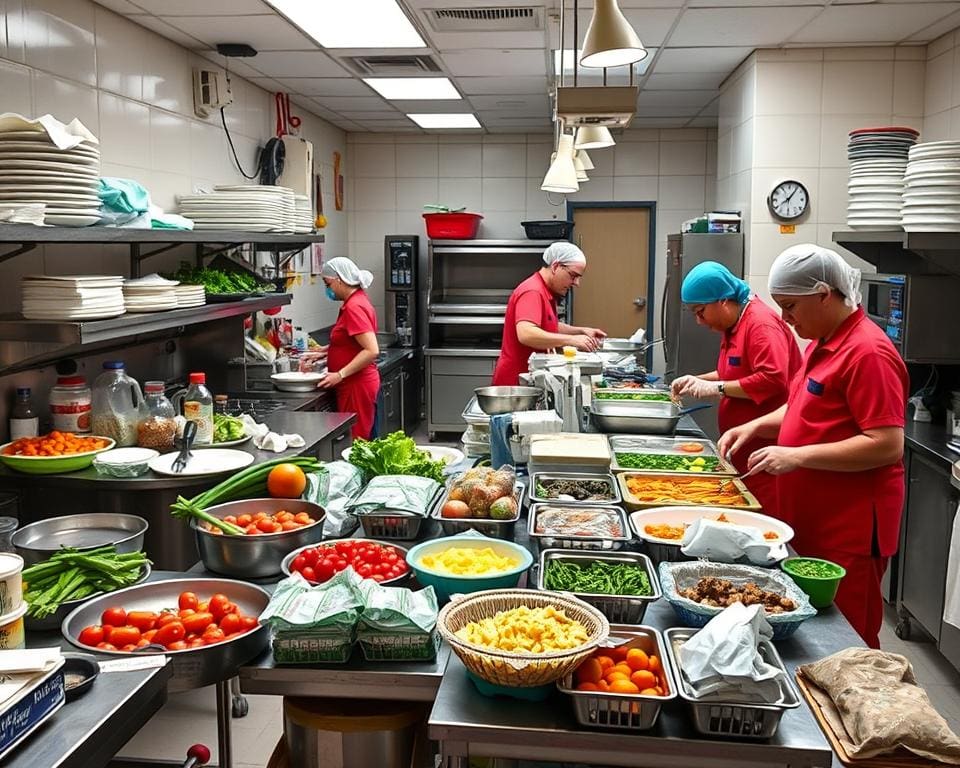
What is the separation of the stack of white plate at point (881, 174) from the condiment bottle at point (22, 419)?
403 cm

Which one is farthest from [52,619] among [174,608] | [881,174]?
[881,174]

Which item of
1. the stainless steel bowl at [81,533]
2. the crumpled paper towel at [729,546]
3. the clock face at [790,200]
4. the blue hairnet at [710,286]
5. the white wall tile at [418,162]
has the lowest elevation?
the stainless steel bowl at [81,533]

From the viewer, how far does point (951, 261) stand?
370cm

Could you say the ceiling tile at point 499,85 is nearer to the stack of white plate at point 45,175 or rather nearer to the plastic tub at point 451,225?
the plastic tub at point 451,225

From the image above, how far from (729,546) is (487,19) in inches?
135

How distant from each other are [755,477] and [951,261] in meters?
1.28

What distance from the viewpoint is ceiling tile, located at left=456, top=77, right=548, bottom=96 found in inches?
242

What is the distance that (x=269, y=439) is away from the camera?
3906mm

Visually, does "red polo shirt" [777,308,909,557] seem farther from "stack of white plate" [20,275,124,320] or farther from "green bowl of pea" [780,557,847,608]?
"stack of white plate" [20,275,124,320]

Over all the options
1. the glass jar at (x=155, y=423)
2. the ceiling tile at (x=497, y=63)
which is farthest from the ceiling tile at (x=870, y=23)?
the glass jar at (x=155, y=423)

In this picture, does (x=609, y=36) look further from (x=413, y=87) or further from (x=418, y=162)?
(x=418, y=162)

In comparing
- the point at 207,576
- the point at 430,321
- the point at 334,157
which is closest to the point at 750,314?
the point at 207,576

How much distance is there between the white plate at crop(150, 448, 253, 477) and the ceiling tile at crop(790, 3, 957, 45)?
3.65 meters

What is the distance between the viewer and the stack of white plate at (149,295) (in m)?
3.52
